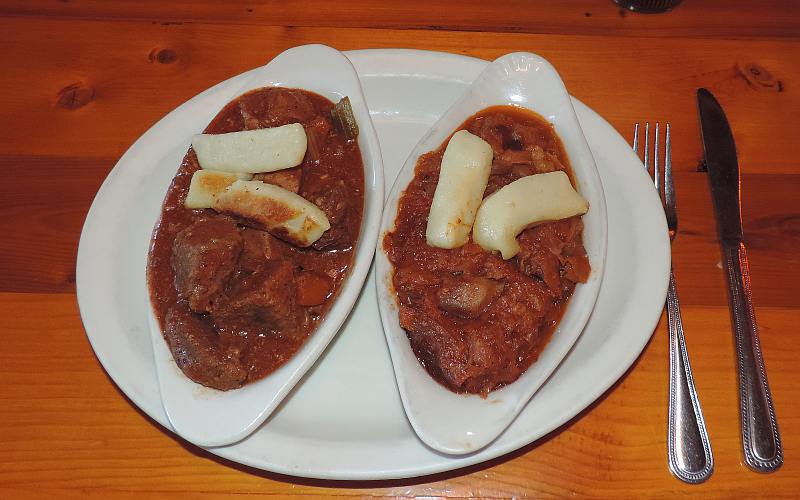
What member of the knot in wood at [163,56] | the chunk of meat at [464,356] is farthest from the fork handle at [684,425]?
the knot in wood at [163,56]

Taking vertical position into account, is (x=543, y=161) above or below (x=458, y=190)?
above

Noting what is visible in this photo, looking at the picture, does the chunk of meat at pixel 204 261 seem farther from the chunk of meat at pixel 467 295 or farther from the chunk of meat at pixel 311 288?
the chunk of meat at pixel 467 295

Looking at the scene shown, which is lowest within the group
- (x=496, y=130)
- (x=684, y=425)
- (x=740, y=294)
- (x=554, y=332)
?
(x=684, y=425)

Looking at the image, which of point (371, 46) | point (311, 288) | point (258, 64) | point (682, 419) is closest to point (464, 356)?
point (311, 288)

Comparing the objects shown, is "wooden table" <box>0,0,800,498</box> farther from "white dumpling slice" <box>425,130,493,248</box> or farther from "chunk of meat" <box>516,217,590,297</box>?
"white dumpling slice" <box>425,130,493,248</box>

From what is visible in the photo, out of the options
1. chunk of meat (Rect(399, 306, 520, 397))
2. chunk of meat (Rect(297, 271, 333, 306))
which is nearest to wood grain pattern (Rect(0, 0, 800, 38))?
chunk of meat (Rect(297, 271, 333, 306))

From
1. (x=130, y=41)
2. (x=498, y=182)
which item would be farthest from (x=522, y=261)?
(x=130, y=41)

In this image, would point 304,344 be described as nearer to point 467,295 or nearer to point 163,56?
point 467,295

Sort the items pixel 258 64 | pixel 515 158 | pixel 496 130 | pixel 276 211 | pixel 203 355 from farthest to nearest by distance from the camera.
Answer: pixel 258 64 → pixel 496 130 → pixel 515 158 → pixel 276 211 → pixel 203 355
